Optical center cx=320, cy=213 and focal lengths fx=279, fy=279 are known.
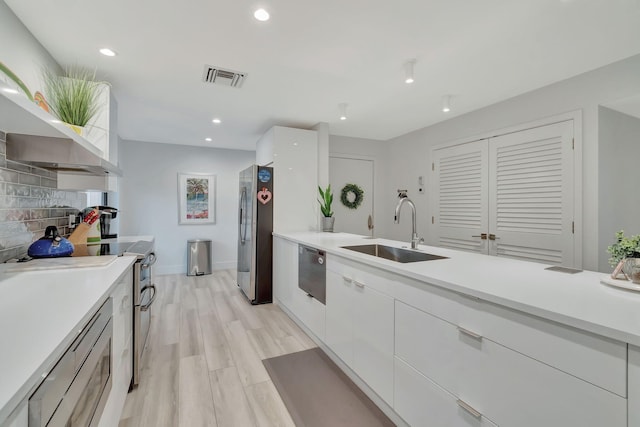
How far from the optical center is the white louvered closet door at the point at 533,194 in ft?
8.43

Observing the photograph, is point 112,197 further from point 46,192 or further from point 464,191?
point 464,191

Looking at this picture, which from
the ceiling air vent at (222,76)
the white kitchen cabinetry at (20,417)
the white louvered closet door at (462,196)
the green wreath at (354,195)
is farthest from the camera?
the green wreath at (354,195)

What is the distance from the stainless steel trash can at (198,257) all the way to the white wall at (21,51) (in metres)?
3.32

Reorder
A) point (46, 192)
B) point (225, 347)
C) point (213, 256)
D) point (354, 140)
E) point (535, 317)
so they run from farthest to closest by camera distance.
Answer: point (213, 256)
point (354, 140)
point (225, 347)
point (46, 192)
point (535, 317)

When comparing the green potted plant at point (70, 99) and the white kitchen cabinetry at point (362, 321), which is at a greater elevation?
the green potted plant at point (70, 99)

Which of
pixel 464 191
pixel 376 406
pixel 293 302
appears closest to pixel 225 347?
pixel 293 302

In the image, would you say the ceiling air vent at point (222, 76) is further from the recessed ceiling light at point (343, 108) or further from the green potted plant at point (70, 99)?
the recessed ceiling light at point (343, 108)

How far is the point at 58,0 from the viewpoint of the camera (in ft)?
5.08

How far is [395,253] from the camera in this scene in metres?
2.29

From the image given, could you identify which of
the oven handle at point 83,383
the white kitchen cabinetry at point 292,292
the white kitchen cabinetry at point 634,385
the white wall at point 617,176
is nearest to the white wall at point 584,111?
the white wall at point 617,176

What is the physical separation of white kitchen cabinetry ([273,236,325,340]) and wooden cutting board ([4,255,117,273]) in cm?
152

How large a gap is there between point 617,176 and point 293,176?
321 cm

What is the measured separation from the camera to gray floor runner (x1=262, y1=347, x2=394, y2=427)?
1585 mm

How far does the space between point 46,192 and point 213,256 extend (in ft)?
11.7
